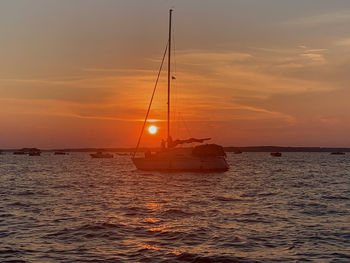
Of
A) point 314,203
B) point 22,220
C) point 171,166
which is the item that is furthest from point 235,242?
point 171,166

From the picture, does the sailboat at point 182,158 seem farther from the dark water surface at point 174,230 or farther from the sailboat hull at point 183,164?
the dark water surface at point 174,230


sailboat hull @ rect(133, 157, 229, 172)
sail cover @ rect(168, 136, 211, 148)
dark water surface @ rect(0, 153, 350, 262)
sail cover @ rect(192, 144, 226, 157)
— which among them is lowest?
dark water surface @ rect(0, 153, 350, 262)

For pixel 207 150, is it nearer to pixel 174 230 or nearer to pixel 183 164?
pixel 183 164

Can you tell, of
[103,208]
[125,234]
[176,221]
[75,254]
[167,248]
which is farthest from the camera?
[103,208]

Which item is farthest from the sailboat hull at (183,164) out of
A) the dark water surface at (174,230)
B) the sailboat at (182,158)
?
the dark water surface at (174,230)

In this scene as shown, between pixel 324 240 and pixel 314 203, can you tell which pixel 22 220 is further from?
pixel 314 203

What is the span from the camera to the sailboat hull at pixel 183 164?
56969 millimetres

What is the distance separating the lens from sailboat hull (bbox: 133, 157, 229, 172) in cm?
5697

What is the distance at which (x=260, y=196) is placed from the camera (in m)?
32.9

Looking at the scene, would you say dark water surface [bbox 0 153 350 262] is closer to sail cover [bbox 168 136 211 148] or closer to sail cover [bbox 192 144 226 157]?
sail cover [bbox 168 136 211 148]

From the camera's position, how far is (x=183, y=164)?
191 feet

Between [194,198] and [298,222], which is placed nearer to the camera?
[298,222]

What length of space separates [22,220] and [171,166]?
3681cm

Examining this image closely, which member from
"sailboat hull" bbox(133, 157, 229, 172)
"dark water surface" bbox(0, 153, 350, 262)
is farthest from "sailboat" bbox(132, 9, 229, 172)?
"dark water surface" bbox(0, 153, 350, 262)
